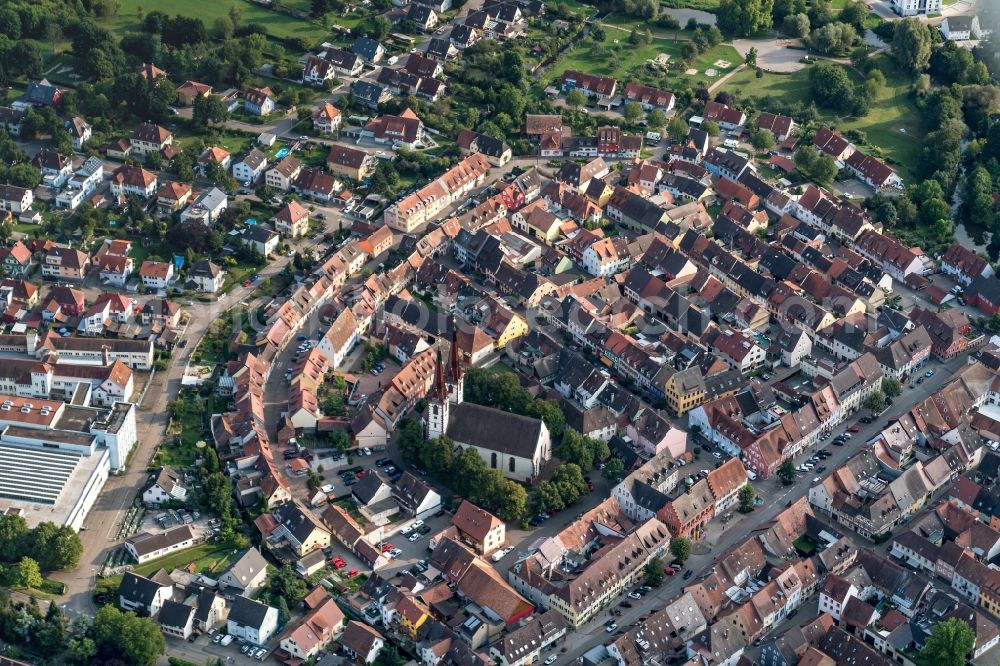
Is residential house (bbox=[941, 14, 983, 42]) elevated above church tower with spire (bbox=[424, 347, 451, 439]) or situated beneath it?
elevated above

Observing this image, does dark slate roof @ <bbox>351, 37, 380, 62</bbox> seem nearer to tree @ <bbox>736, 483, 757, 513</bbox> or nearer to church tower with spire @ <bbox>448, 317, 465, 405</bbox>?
church tower with spire @ <bbox>448, 317, 465, 405</bbox>

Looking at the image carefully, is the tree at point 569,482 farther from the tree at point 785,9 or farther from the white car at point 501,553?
the tree at point 785,9

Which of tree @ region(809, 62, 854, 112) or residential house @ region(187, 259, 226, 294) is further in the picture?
tree @ region(809, 62, 854, 112)

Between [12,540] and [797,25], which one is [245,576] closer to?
[12,540]

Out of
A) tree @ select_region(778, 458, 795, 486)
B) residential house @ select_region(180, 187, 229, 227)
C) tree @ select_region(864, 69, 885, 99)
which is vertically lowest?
tree @ select_region(778, 458, 795, 486)

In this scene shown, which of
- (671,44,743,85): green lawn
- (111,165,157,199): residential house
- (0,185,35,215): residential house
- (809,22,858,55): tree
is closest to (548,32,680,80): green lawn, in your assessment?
(671,44,743,85): green lawn

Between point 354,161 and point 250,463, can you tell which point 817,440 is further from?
point 354,161

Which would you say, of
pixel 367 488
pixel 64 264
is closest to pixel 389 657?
pixel 367 488

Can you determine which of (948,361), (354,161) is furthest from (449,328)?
(948,361)
